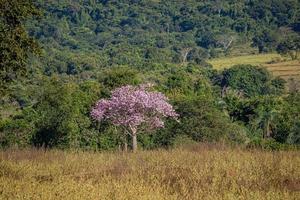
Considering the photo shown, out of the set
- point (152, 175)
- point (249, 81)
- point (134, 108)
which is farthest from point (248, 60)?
point (152, 175)

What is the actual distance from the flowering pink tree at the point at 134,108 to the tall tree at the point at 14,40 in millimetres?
13129

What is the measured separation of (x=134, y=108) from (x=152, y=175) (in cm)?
1623

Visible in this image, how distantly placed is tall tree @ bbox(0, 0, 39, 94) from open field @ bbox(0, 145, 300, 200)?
2.44 metres

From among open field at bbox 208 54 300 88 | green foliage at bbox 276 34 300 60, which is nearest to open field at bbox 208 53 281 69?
open field at bbox 208 54 300 88

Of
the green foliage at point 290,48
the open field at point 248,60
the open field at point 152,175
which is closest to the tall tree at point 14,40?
the open field at point 152,175

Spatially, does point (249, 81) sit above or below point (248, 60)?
above

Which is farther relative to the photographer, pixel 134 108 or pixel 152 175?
pixel 134 108

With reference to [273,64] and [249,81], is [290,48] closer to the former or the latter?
[273,64]

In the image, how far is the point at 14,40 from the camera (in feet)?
44.0

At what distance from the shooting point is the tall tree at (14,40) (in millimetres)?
13289

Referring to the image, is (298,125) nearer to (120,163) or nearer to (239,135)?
(239,135)

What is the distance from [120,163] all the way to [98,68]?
112 metres

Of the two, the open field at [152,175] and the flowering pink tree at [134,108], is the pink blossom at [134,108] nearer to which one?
the flowering pink tree at [134,108]

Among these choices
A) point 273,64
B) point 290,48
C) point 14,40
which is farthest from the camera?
point 290,48
